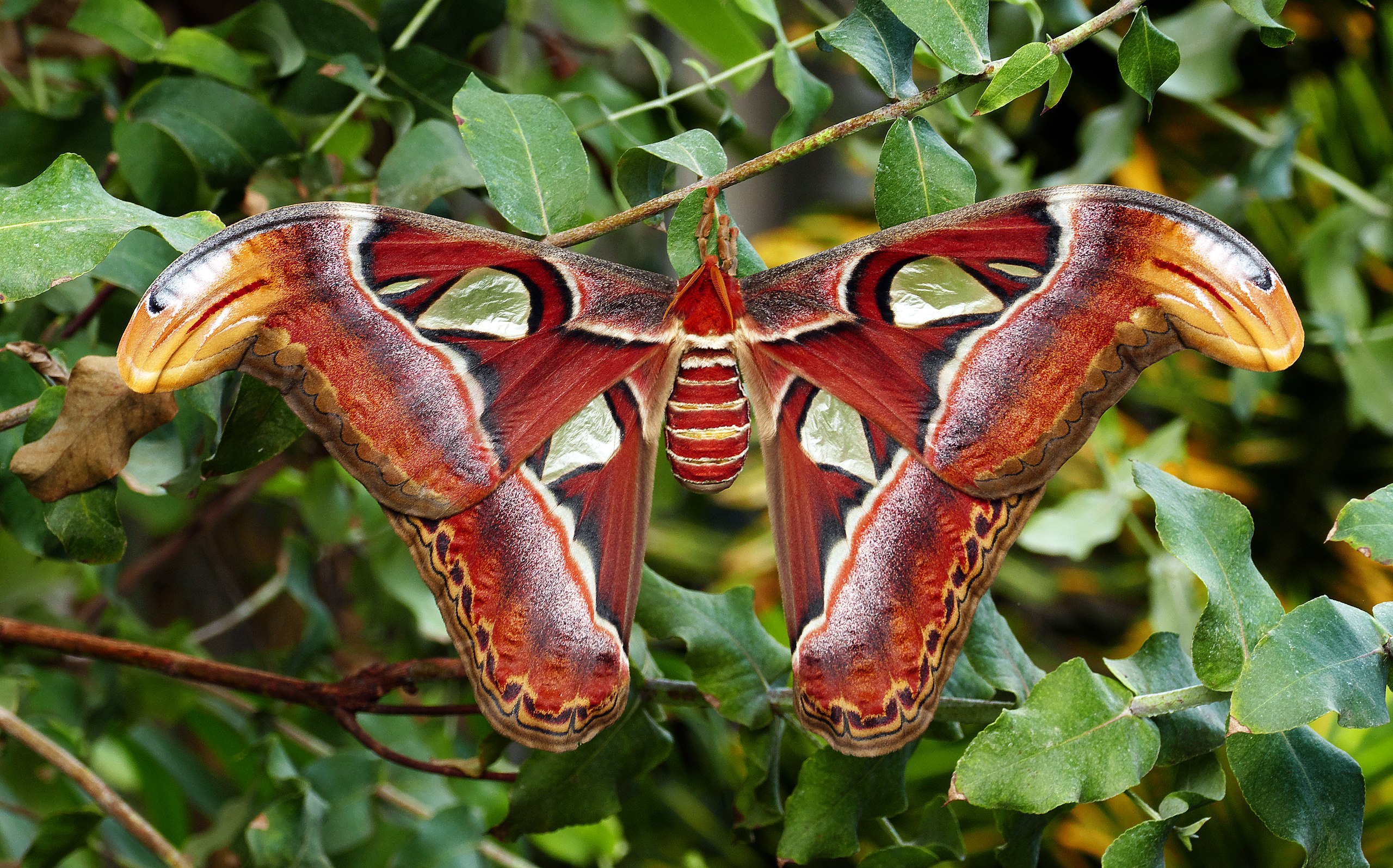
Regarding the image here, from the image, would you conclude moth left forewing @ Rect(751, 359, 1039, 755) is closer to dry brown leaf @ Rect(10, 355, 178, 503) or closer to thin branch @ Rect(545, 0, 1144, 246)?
thin branch @ Rect(545, 0, 1144, 246)

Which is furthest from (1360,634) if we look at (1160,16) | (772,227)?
(772,227)

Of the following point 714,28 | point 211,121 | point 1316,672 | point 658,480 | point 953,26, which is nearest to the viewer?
point 1316,672

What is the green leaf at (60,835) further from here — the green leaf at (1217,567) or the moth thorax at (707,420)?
the green leaf at (1217,567)

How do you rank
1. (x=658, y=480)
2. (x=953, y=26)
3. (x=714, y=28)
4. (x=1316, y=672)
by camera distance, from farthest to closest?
(x=658, y=480) < (x=714, y=28) < (x=953, y=26) < (x=1316, y=672)

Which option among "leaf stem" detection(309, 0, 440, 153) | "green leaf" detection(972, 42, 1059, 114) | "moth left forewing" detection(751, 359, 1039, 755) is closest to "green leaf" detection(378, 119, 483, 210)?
Answer: "leaf stem" detection(309, 0, 440, 153)

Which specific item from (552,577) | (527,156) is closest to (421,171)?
(527,156)

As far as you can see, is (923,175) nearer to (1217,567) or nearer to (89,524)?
(1217,567)
